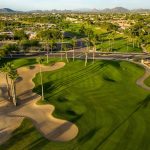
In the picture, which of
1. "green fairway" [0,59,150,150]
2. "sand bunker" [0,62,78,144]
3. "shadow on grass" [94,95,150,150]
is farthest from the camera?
"sand bunker" [0,62,78,144]

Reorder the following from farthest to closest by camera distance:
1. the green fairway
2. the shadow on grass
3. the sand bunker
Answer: the sand bunker
the shadow on grass
the green fairway

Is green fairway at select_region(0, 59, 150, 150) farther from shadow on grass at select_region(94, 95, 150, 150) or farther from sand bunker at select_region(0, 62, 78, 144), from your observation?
sand bunker at select_region(0, 62, 78, 144)

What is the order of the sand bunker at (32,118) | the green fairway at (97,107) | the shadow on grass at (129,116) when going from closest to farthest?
the green fairway at (97,107), the shadow on grass at (129,116), the sand bunker at (32,118)

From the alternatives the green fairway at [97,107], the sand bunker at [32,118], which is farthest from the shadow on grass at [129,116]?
the sand bunker at [32,118]

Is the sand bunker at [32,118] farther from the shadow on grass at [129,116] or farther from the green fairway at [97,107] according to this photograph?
the shadow on grass at [129,116]

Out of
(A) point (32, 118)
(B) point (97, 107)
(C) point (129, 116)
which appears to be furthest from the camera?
(B) point (97, 107)

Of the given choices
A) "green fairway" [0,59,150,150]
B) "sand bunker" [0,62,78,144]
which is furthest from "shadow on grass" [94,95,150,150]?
"sand bunker" [0,62,78,144]

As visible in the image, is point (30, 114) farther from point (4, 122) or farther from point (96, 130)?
point (96, 130)

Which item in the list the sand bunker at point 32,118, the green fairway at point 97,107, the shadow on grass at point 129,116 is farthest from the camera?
the sand bunker at point 32,118

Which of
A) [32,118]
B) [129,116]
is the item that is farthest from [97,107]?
[32,118]

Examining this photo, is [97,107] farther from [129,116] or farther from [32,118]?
[32,118]
